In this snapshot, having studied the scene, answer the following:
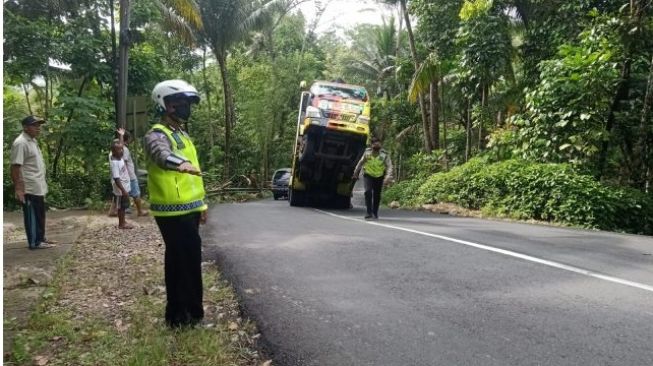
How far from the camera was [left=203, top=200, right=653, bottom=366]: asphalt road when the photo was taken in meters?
3.48

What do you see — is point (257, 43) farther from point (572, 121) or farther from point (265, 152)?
point (572, 121)

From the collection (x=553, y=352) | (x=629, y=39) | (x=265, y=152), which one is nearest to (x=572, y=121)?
(x=629, y=39)

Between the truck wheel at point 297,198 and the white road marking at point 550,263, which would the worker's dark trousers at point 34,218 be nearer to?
the white road marking at point 550,263

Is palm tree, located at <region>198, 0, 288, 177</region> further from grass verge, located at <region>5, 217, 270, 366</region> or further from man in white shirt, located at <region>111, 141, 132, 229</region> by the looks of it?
grass verge, located at <region>5, 217, 270, 366</region>

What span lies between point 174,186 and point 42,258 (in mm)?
3763

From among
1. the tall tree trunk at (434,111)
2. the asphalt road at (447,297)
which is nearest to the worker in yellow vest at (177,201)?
the asphalt road at (447,297)

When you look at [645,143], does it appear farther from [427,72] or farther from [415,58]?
[415,58]

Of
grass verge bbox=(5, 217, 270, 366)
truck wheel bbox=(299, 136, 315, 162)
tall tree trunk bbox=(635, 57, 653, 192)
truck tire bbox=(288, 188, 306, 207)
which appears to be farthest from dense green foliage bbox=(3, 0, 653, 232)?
grass verge bbox=(5, 217, 270, 366)

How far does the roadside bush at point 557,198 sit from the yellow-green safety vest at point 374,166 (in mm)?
3136

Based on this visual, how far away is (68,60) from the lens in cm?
1717

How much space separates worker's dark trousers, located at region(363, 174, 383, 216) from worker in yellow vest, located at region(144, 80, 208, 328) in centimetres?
717

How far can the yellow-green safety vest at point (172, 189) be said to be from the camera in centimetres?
395

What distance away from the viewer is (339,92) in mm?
14414

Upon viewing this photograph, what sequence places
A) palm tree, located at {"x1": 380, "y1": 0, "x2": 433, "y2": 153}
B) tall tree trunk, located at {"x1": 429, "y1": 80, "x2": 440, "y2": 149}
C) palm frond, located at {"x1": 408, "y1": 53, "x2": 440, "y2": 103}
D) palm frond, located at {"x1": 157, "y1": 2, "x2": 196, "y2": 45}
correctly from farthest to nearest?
1. tall tree trunk, located at {"x1": 429, "y1": 80, "x2": 440, "y2": 149}
2. palm tree, located at {"x1": 380, "y1": 0, "x2": 433, "y2": 153}
3. palm frond, located at {"x1": 157, "y1": 2, "x2": 196, "y2": 45}
4. palm frond, located at {"x1": 408, "y1": 53, "x2": 440, "y2": 103}
